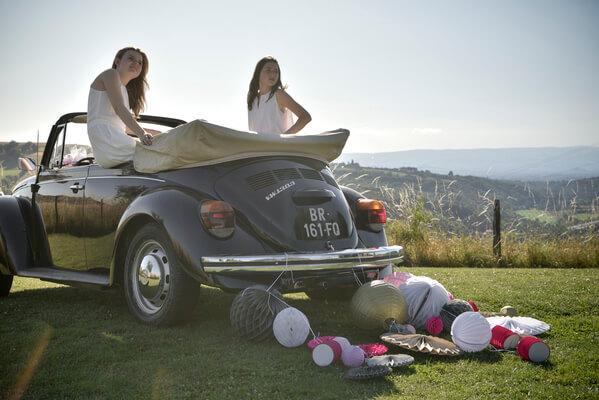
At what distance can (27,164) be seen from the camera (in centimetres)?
649

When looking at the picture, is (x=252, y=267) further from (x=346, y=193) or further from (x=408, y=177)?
(x=408, y=177)

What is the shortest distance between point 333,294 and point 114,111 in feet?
8.71

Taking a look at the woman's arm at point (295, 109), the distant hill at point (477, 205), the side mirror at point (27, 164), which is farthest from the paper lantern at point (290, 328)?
the distant hill at point (477, 205)

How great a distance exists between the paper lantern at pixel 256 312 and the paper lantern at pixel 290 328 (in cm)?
7

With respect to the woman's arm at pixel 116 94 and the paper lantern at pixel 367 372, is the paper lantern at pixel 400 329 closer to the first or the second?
the paper lantern at pixel 367 372

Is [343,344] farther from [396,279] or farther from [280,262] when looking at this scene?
[396,279]

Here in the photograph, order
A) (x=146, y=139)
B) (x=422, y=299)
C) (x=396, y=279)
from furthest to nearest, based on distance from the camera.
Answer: (x=396, y=279)
(x=146, y=139)
(x=422, y=299)

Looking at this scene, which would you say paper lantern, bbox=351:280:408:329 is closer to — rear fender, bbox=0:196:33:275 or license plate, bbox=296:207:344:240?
license plate, bbox=296:207:344:240

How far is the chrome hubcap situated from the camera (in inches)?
170

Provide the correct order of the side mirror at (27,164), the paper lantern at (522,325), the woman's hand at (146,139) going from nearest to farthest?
the paper lantern at (522,325) < the woman's hand at (146,139) < the side mirror at (27,164)

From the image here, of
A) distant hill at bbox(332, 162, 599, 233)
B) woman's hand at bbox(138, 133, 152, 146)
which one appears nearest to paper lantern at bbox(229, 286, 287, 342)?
woman's hand at bbox(138, 133, 152, 146)

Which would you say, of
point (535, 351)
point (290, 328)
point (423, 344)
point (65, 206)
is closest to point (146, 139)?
point (65, 206)

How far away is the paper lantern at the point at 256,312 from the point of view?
12.8 feet

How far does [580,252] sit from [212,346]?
918cm
